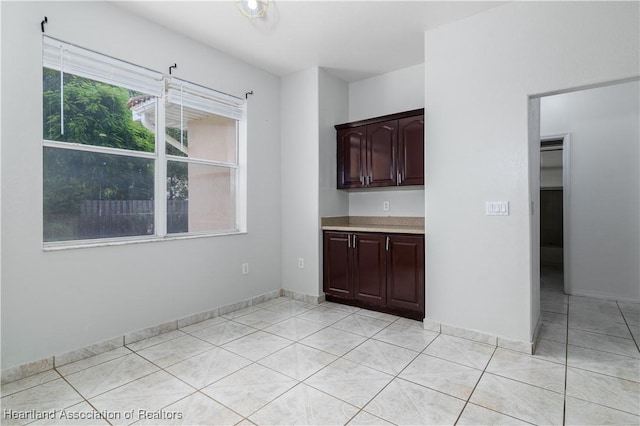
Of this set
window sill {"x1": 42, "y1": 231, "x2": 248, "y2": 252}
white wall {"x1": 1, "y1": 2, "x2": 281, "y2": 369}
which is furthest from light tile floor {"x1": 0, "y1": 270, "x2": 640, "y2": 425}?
window sill {"x1": 42, "y1": 231, "x2": 248, "y2": 252}

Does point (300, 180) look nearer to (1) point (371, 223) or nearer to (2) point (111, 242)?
(1) point (371, 223)

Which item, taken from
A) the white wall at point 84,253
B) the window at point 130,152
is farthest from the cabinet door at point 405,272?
the window at point 130,152

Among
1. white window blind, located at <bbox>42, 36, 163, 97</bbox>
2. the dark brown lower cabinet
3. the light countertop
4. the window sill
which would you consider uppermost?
white window blind, located at <bbox>42, 36, 163, 97</bbox>

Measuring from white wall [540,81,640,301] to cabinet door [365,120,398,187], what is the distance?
225 centimetres

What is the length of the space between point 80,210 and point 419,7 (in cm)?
319

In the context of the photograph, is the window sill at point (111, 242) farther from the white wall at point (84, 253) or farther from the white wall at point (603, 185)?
the white wall at point (603, 185)

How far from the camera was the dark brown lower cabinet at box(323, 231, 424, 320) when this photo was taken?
10.9 ft

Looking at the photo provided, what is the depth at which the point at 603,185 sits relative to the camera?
4051mm

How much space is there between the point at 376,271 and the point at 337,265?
53 cm

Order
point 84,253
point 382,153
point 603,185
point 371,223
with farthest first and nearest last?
1. point 371,223
2. point 603,185
3. point 382,153
4. point 84,253

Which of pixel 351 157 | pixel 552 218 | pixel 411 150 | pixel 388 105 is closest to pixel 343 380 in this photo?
pixel 411 150

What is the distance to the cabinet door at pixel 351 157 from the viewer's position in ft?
13.2

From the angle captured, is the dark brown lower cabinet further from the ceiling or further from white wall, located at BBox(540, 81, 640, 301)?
white wall, located at BBox(540, 81, 640, 301)

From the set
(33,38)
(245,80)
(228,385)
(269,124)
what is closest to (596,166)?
(269,124)
